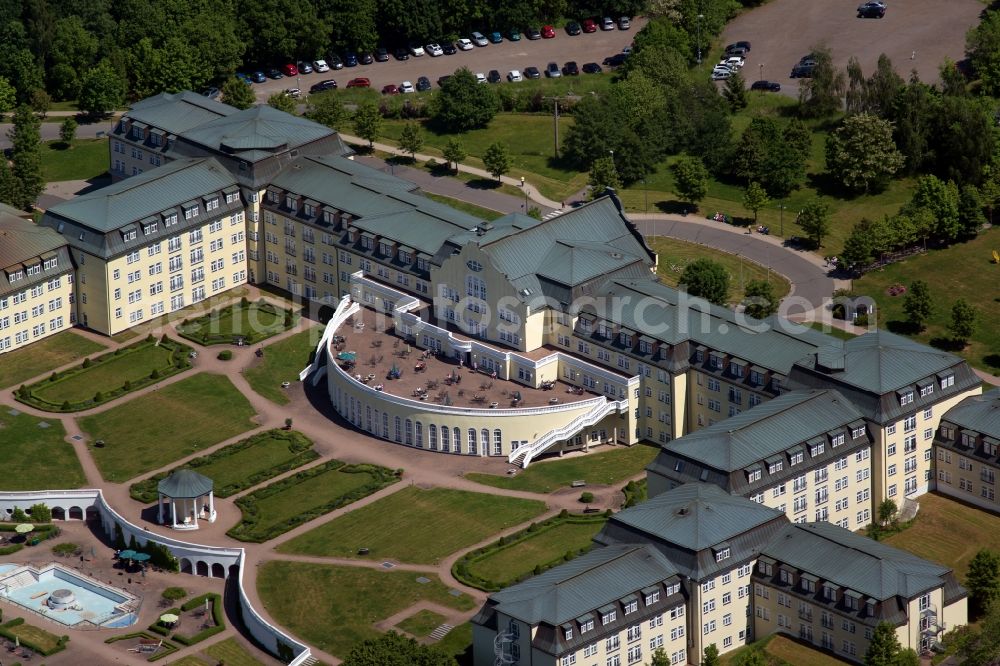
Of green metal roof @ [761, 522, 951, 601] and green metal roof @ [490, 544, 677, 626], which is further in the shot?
green metal roof @ [761, 522, 951, 601]

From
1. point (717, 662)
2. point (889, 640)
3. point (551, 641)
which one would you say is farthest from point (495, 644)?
point (889, 640)

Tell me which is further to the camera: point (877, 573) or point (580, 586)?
point (877, 573)

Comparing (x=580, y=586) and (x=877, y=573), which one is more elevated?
(x=877, y=573)

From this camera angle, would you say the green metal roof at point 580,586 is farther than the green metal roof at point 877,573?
No

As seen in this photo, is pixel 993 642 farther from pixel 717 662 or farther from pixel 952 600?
pixel 717 662

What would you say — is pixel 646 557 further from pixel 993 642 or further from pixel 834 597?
pixel 993 642

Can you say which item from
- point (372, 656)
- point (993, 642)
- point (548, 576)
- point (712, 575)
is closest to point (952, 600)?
point (993, 642)
